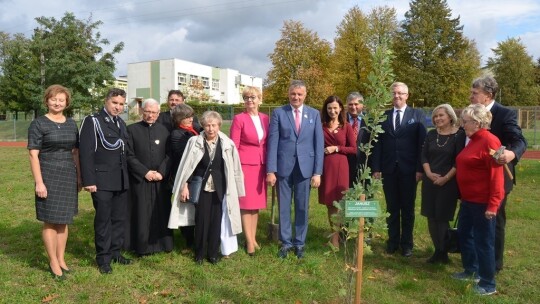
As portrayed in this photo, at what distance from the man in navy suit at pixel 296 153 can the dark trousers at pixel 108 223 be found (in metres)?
1.79

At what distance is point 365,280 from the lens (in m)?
4.84

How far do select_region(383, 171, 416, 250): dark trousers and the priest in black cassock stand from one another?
9.20ft

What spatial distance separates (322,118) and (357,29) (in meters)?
32.9

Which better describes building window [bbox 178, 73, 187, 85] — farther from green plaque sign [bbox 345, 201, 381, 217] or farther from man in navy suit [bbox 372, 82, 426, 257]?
green plaque sign [bbox 345, 201, 381, 217]

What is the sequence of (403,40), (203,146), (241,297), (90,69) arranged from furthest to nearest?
(403,40)
(90,69)
(203,146)
(241,297)

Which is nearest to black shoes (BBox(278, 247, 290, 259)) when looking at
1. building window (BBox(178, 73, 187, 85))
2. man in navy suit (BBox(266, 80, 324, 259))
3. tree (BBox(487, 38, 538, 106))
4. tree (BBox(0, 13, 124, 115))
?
man in navy suit (BBox(266, 80, 324, 259))

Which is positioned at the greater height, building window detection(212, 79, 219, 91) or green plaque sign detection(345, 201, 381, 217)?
building window detection(212, 79, 219, 91)

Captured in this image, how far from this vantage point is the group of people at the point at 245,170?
15.2ft

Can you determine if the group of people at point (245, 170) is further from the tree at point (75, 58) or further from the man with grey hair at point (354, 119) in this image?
the tree at point (75, 58)

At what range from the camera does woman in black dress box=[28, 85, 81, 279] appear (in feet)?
14.9

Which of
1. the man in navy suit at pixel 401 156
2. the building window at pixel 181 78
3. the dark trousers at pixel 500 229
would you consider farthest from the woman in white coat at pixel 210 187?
the building window at pixel 181 78

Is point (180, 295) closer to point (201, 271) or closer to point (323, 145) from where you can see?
point (201, 271)

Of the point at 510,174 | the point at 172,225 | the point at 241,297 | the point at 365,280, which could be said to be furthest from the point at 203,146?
the point at 510,174

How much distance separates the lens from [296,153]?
542cm
